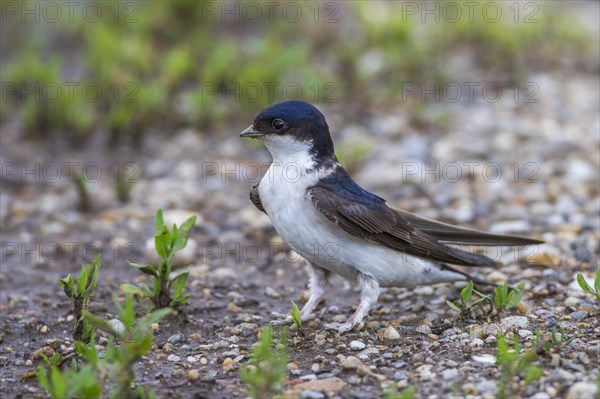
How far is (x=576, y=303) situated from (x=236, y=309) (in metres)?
1.83

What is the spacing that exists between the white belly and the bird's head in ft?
0.50

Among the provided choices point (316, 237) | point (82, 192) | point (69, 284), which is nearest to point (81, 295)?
point (69, 284)

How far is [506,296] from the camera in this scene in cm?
437

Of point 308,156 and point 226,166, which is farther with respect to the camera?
point 226,166

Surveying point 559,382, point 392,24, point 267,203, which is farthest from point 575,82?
point 559,382

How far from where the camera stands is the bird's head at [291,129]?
476 centimetres

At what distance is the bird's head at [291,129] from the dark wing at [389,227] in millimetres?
215

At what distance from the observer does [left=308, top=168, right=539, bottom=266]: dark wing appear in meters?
4.56

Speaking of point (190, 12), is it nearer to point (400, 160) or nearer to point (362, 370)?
point (400, 160)

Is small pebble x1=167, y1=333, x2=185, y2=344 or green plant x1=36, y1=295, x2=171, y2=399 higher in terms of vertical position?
green plant x1=36, y1=295, x2=171, y2=399

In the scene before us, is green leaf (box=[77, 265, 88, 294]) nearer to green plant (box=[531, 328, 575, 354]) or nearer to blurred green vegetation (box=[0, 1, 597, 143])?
green plant (box=[531, 328, 575, 354])

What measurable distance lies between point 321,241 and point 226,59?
3.85 metres

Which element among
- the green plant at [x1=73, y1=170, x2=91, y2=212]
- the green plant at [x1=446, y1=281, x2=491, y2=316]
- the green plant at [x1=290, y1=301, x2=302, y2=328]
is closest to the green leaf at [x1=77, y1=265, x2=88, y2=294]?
the green plant at [x1=290, y1=301, x2=302, y2=328]

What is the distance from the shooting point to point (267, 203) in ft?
15.3
